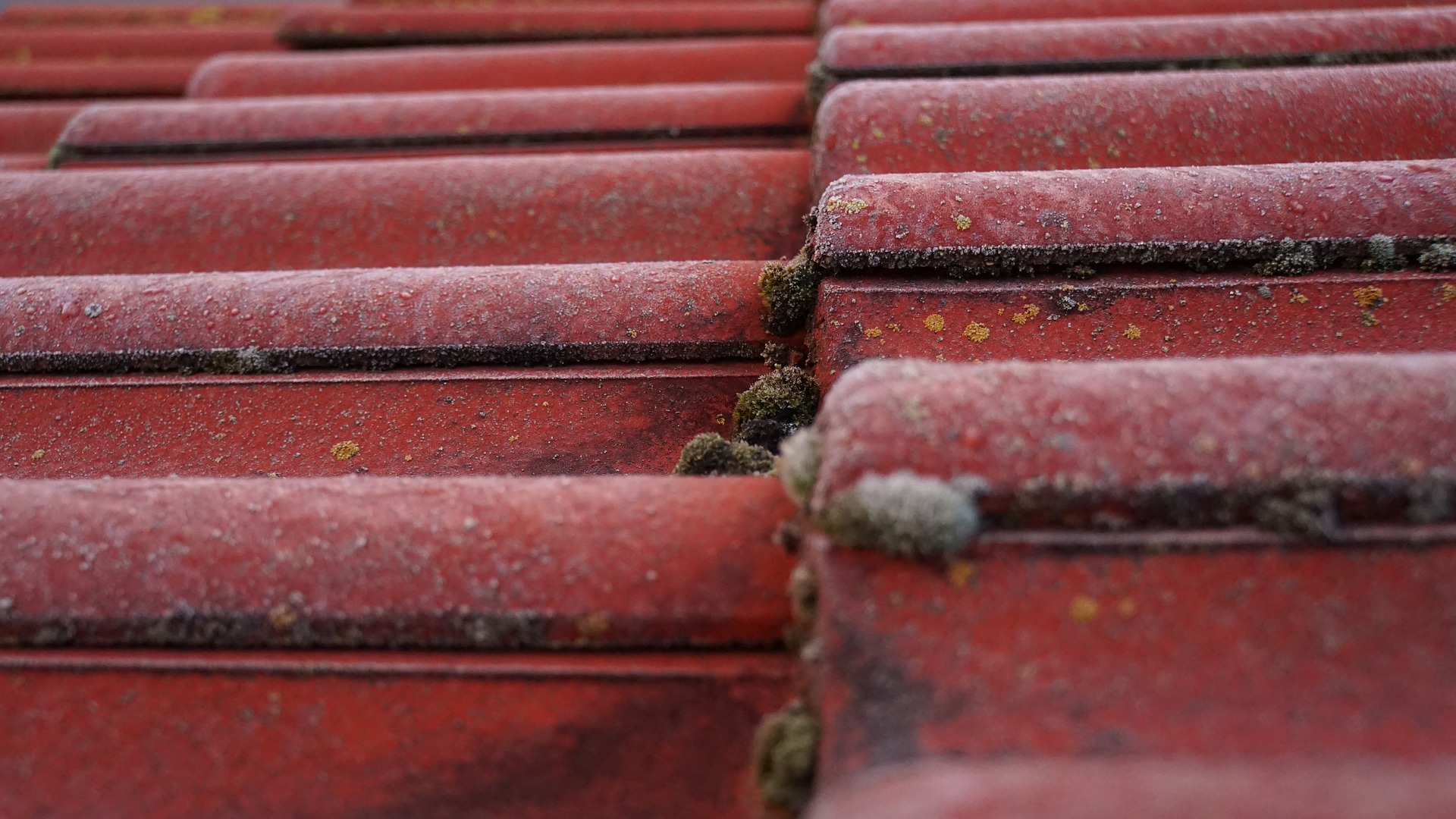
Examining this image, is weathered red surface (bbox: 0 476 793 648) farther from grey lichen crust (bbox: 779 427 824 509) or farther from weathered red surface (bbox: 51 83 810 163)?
weathered red surface (bbox: 51 83 810 163)

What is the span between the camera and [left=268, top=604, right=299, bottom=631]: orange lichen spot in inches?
33.1

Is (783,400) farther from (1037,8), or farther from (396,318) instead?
(1037,8)

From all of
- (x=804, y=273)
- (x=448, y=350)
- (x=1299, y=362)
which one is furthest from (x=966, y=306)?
(x=448, y=350)

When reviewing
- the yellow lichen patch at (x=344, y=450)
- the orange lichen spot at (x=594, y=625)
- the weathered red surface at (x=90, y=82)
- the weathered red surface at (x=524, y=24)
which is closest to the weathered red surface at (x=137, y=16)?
the weathered red surface at (x=90, y=82)

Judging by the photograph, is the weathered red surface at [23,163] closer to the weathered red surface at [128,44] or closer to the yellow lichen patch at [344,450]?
the weathered red surface at [128,44]

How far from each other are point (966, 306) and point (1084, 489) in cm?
→ 41

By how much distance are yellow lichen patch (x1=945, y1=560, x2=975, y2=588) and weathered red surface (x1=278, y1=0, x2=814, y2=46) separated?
2160mm

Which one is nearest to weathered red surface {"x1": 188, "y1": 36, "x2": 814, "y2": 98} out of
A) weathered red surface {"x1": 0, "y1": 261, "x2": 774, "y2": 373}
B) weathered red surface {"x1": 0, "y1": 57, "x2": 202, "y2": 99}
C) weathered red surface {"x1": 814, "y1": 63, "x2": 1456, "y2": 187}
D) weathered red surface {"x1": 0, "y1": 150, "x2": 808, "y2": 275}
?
weathered red surface {"x1": 0, "y1": 57, "x2": 202, "y2": 99}

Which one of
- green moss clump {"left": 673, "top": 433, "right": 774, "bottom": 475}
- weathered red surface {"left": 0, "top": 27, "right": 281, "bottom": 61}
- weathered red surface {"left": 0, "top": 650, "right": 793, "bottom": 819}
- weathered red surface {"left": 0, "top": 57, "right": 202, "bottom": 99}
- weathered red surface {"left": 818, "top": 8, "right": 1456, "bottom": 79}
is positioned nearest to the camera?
weathered red surface {"left": 0, "top": 650, "right": 793, "bottom": 819}

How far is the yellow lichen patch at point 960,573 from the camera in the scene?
74cm

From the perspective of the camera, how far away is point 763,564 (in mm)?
854

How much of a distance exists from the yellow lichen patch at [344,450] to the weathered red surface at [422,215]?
1.36 feet

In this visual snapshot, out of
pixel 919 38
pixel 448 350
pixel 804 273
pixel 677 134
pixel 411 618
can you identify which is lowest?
pixel 411 618

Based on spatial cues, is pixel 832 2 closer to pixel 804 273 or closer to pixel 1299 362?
pixel 804 273
